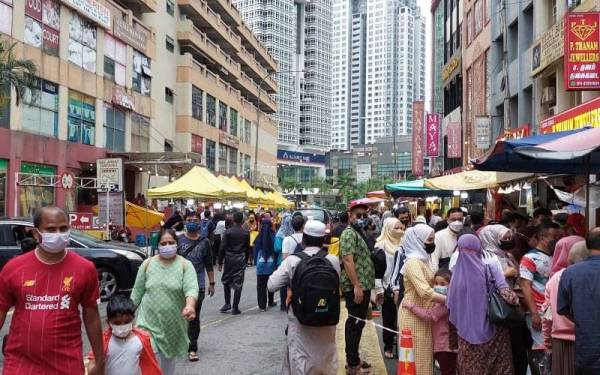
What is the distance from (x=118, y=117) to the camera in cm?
3394

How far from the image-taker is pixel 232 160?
2254 inches

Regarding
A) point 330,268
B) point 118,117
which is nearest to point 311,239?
point 330,268

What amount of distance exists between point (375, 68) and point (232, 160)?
112402mm

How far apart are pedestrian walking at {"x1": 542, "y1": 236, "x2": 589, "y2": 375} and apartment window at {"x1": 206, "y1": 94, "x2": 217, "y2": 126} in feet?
150

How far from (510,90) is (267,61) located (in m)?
54.7

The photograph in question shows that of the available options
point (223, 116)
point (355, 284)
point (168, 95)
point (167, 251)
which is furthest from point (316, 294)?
point (223, 116)

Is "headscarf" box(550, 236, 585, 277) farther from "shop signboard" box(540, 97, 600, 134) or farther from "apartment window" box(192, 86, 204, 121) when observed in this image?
"apartment window" box(192, 86, 204, 121)

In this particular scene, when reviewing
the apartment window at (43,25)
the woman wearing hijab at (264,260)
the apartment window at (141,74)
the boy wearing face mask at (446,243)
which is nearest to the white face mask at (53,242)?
the boy wearing face mask at (446,243)

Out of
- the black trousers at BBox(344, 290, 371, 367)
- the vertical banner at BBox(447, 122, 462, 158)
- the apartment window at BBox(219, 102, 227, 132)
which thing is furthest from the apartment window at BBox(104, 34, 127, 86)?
the black trousers at BBox(344, 290, 371, 367)

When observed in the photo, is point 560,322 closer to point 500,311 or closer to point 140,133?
point 500,311

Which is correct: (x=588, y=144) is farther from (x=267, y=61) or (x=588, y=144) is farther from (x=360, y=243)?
(x=267, y=61)

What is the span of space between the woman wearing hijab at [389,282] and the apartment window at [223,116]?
45888mm

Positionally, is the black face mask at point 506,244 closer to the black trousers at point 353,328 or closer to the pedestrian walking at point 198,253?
the black trousers at point 353,328

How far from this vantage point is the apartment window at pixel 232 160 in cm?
5650
